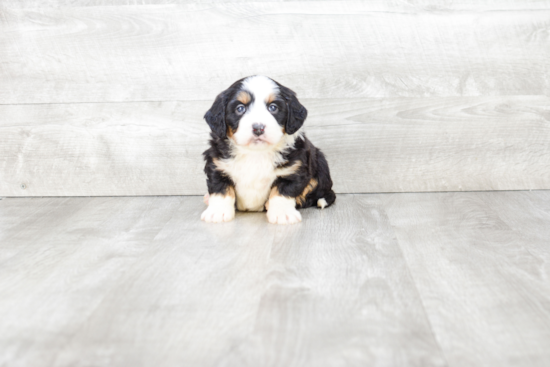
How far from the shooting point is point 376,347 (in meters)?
1.41

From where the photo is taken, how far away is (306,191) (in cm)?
276

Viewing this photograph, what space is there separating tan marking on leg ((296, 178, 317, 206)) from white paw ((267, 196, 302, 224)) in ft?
0.39

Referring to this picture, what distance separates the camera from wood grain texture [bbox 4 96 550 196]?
3.16 meters

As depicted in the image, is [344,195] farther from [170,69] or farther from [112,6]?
[112,6]

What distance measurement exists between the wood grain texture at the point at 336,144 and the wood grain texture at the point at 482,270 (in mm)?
212

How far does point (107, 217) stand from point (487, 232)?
183cm

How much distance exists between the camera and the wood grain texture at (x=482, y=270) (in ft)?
4.69

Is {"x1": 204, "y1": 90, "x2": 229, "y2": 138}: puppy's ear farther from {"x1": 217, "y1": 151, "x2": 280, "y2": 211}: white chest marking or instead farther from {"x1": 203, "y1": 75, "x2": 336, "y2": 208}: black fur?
{"x1": 217, "y1": 151, "x2": 280, "y2": 211}: white chest marking

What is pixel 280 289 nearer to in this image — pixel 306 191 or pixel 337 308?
pixel 337 308

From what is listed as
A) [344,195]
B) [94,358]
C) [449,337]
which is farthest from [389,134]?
[94,358]

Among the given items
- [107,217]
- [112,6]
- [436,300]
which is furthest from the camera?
[112,6]

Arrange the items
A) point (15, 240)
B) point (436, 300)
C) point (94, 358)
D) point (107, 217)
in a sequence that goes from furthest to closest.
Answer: point (107, 217)
point (15, 240)
point (436, 300)
point (94, 358)

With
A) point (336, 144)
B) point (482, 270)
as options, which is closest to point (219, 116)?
point (336, 144)

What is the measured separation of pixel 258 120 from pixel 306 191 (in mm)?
544
